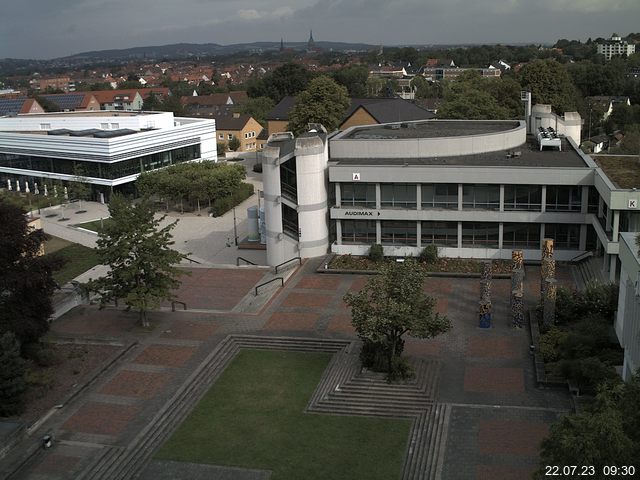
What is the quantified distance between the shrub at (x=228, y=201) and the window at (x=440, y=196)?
73.5ft

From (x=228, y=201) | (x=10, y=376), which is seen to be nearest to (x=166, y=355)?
(x=10, y=376)

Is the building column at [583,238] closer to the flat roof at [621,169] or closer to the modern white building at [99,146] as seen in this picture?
the flat roof at [621,169]

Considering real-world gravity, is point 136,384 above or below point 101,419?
above

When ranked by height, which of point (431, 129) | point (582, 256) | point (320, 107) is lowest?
point (582, 256)

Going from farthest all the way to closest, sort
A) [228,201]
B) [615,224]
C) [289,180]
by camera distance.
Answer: [228,201], [289,180], [615,224]

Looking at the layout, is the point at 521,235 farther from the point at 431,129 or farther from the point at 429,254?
the point at 431,129

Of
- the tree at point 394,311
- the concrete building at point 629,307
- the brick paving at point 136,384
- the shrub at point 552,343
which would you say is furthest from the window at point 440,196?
the brick paving at point 136,384

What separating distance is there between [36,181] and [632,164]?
5608 centimetres

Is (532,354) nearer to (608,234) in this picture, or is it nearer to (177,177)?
(608,234)

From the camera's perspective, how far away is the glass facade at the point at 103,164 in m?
64.4

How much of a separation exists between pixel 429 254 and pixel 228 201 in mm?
24100

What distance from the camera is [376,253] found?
128ft

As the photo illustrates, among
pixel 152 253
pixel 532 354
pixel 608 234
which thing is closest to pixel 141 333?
pixel 152 253

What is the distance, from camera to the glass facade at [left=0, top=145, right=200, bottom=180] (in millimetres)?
64438
